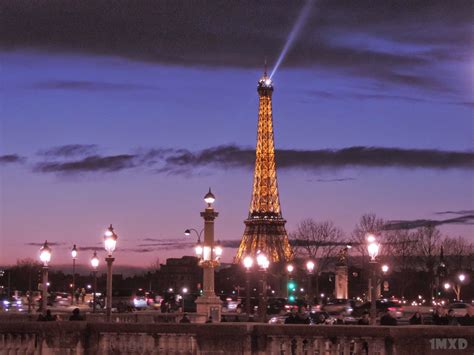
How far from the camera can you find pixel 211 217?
50344 millimetres

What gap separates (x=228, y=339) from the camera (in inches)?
757

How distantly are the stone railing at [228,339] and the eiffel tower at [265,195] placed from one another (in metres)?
144

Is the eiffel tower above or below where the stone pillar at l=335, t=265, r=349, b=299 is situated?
above

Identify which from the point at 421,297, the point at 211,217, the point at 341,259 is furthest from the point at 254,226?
the point at 211,217

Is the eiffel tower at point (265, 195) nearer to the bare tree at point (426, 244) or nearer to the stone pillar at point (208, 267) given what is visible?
the bare tree at point (426, 244)

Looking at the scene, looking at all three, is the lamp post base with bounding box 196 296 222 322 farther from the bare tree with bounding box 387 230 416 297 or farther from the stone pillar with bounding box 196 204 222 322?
the bare tree with bounding box 387 230 416 297

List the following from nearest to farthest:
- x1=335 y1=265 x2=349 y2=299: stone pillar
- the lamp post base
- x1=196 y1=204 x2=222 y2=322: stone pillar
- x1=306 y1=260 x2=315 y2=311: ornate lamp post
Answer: the lamp post base → x1=196 y1=204 x2=222 y2=322: stone pillar → x1=306 y1=260 x2=315 y2=311: ornate lamp post → x1=335 y1=265 x2=349 y2=299: stone pillar

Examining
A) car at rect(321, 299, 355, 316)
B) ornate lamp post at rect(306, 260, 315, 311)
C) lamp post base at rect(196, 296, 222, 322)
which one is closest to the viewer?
lamp post base at rect(196, 296, 222, 322)

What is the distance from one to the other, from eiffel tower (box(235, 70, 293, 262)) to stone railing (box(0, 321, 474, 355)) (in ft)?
474

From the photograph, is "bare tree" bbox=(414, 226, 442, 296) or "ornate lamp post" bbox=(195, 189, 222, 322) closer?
"ornate lamp post" bbox=(195, 189, 222, 322)

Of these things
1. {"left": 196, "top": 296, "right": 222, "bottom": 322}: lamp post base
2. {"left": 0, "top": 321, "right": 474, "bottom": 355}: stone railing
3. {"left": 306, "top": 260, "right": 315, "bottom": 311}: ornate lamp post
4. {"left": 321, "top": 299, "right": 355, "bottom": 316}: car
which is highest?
{"left": 306, "top": 260, "right": 315, "bottom": 311}: ornate lamp post

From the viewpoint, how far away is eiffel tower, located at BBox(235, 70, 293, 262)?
166 meters

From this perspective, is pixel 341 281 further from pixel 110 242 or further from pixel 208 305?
pixel 110 242

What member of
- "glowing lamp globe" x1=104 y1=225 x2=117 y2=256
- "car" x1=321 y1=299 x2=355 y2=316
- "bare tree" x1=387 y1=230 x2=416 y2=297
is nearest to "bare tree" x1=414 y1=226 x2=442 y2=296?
"bare tree" x1=387 y1=230 x2=416 y2=297
